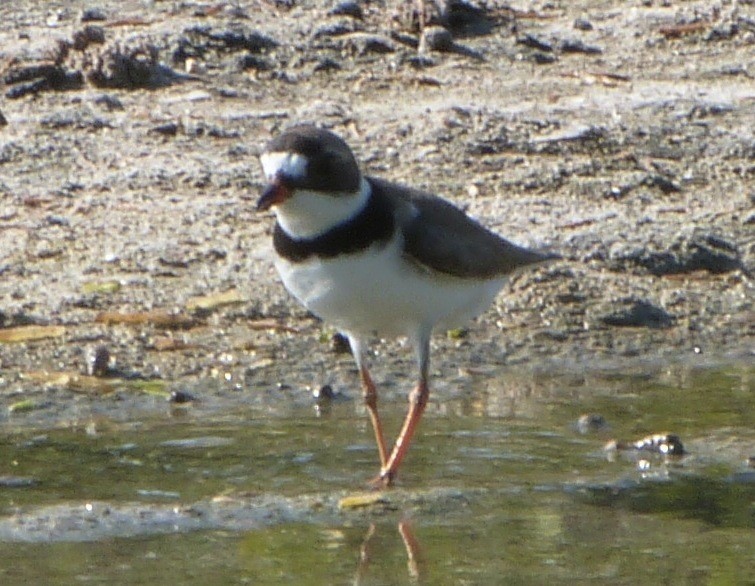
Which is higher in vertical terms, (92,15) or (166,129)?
(92,15)

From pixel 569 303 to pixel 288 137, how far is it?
300cm

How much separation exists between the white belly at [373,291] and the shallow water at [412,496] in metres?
0.58

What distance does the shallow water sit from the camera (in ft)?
19.6

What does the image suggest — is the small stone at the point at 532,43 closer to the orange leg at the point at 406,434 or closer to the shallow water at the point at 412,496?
the shallow water at the point at 412,496

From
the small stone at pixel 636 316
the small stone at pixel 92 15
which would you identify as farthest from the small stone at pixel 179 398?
the small stone at pixel 92 15

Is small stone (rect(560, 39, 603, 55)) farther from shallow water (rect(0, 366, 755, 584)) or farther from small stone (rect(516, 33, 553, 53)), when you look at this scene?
shallow water (rect(0, 366, 755, 584))

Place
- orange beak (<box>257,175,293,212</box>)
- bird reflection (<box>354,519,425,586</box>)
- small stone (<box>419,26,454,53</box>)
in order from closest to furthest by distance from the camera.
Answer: bird reflection (<box>354,519,425,586</box>) → orange beak (<box>257,175,293,212</box>) → small stone (<box>419,26,454,53</box>)

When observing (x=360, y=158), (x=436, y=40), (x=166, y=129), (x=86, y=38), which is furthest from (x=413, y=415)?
(x=436, y=40)

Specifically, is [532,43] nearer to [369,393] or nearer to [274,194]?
[369,393]

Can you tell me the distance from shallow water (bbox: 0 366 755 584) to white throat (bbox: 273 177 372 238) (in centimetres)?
94

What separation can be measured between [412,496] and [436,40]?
19.7 feet

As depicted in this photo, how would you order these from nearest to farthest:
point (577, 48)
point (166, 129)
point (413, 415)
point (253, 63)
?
1. point (413, 415)
2. point (166, 129)
3. point (253, 63)
4. point (577, 48)

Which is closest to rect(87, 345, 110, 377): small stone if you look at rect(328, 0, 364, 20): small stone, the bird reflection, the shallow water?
the shallow water

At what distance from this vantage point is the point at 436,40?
12.3 metres
